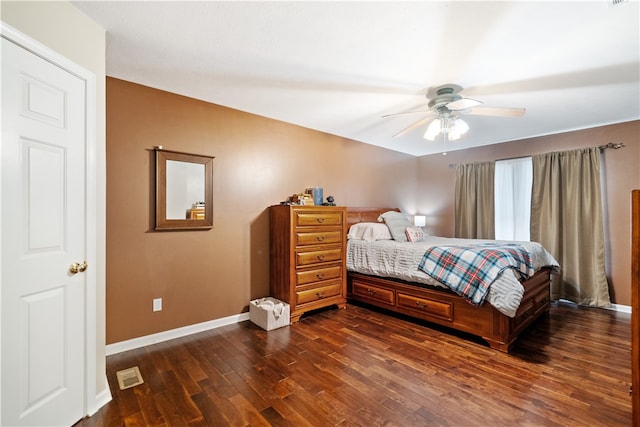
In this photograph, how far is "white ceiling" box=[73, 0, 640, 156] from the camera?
176 centimetres

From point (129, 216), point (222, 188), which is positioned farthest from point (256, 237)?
point (129, 216)

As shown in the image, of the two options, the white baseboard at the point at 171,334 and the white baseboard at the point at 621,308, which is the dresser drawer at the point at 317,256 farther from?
the white baseboard at the point at 621,308

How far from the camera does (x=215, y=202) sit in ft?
10.5

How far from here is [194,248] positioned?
304cm

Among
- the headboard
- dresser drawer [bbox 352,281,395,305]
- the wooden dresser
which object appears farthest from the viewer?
the headboard

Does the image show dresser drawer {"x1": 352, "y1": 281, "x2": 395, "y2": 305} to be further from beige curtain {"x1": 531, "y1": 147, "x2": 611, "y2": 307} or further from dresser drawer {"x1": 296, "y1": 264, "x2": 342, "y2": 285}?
beige curtain {"x1": 531, "y1": 147, "x2": 611, "y2": 307}

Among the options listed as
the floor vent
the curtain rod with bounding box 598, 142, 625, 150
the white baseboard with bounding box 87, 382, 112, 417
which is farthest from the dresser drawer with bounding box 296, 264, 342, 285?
the curtain rod with bounding box 598, 142, 625, 150

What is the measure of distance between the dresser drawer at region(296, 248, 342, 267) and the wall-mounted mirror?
1058 millimetres

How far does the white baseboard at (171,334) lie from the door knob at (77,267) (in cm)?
121

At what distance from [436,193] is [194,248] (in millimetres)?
4513

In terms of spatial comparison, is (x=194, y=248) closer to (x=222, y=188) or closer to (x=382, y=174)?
(x=222, y=188)

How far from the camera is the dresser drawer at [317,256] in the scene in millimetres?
3369

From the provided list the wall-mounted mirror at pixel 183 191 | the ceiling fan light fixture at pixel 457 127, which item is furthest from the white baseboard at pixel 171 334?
the ceiling fan light fixture at pixel 457 127

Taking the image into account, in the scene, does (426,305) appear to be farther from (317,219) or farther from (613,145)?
(613,145)
